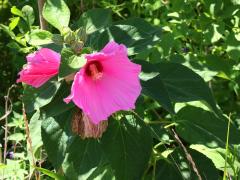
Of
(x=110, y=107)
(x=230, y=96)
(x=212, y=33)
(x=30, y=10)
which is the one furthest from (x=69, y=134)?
(x=230, y=96)

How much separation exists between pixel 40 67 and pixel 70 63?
Answer: 78mm

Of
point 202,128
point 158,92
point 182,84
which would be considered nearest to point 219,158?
point 202,128

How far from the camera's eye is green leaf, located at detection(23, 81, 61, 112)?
51.0 inches

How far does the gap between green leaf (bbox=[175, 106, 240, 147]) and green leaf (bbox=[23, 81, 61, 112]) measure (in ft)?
1.44

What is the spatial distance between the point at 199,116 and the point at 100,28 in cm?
39

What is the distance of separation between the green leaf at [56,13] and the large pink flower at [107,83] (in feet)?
0.80

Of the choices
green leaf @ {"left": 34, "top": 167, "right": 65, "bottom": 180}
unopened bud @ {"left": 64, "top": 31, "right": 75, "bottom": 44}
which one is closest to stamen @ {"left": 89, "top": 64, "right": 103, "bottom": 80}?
unopened bud @ {"left": 64, "top": 31, "right": 75, "bottom": 44}

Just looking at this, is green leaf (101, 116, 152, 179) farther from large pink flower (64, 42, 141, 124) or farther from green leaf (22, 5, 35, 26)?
green leaf (22, 5, 35, 26)

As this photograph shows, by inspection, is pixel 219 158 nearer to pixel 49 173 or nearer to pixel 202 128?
pixel 202 128

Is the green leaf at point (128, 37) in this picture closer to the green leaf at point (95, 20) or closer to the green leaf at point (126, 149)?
the green leaf at point (95, 20)

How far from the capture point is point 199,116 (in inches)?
62.9

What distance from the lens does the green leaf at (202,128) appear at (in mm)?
1542

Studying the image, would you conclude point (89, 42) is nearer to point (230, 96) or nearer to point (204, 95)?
point (204, 95)

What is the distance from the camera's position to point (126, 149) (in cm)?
140
